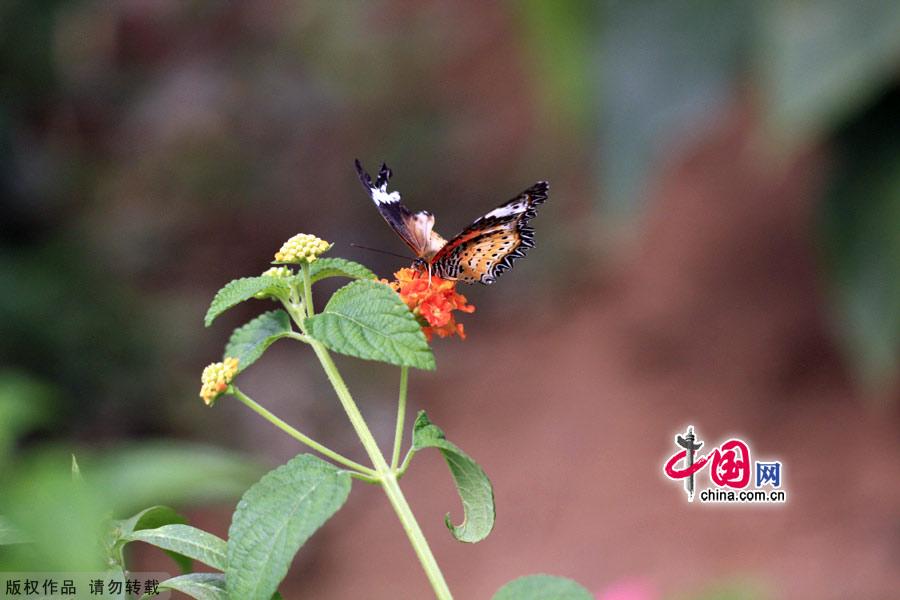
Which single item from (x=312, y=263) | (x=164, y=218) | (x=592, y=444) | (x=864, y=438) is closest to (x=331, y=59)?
(x=164, y=218)

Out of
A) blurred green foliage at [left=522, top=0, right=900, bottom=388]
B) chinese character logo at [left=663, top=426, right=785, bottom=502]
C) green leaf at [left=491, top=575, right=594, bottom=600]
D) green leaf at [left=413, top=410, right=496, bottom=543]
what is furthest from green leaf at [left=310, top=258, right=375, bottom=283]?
blurred green foliage at [left=522, top=0, right=900, bottom=388]

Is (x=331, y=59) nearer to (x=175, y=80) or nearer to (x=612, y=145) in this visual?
(x=175, y=80)

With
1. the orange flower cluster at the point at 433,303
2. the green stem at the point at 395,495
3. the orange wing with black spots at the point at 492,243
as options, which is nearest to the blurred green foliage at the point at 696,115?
the orange wing with black spots at the point at 492,243

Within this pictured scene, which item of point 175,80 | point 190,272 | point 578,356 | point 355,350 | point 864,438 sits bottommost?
point 355,350

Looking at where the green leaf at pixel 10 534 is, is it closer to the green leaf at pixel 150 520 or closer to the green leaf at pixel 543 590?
the green leaf at pixel 150 520

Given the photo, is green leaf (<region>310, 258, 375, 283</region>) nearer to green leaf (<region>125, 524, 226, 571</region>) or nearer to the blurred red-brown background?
green leaf (<region>125, 524, 226, 571</region>)

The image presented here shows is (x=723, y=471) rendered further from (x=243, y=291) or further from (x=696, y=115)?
(x=696, y=115)
